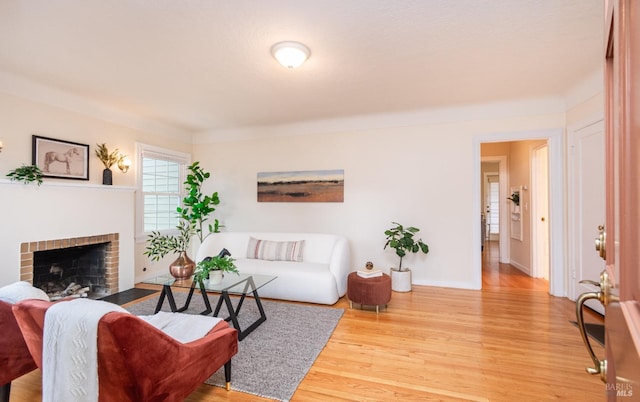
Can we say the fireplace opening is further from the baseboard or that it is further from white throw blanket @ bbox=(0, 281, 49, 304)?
the baseboard

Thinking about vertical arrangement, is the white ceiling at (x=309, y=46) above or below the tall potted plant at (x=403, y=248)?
above

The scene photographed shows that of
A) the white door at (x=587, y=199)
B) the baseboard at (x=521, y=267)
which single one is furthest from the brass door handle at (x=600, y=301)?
the baseboard at (x=521, y=267)

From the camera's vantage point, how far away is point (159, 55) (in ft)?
8.60

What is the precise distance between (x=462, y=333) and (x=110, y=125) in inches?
196

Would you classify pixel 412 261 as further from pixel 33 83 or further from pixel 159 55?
pixel 33 83

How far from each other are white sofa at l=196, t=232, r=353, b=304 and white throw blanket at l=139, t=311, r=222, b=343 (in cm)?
157

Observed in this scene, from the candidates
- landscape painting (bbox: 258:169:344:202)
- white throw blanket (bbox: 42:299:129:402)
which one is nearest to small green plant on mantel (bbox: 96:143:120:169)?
landscape painting (bbox: 258:169:344:202)

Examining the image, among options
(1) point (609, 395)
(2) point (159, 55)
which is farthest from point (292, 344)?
(2) point (159, 55)

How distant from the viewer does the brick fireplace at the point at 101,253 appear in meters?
3.05

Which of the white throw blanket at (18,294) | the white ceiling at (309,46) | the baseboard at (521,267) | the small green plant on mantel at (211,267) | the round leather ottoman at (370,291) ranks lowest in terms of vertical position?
the baseboard at (521,267)

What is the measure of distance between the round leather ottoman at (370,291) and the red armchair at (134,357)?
6.36ft

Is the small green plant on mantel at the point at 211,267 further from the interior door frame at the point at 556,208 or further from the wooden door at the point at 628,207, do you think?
the interior door frame at the point at 556,208

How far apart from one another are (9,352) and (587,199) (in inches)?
199

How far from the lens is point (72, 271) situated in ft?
12.5
